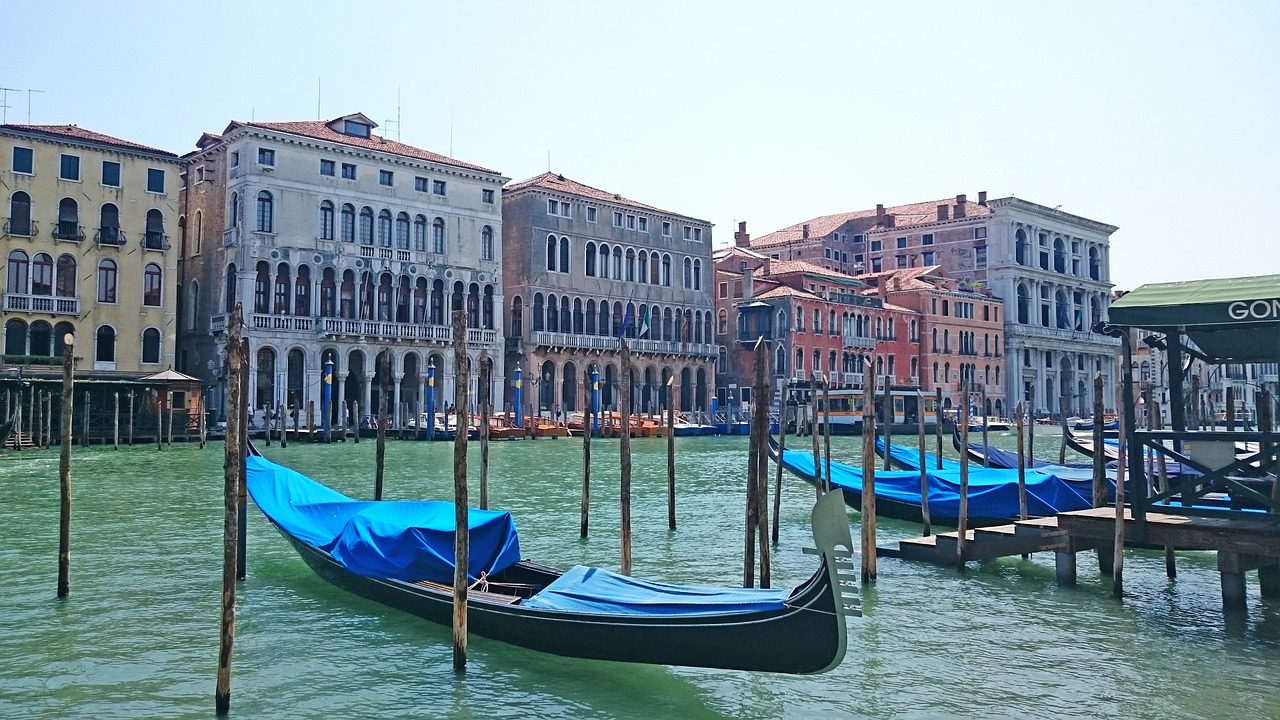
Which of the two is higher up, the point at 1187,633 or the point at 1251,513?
the point at 1251,513

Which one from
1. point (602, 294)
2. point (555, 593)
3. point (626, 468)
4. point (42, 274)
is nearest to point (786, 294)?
point (602, 294)

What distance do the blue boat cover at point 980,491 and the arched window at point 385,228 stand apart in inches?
822

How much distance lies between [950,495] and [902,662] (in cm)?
522

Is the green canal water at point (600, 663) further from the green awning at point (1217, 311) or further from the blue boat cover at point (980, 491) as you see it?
the green awning at point (1217, 311)

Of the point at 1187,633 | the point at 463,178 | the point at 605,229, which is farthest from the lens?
the point at 605,229

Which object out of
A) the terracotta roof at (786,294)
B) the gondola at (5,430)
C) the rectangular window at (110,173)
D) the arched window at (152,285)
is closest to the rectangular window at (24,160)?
the rectangular window at (110,173)

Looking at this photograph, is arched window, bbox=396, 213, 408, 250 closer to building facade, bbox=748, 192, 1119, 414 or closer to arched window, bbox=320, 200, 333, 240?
arched window, bbox=320, 200, 333, 240

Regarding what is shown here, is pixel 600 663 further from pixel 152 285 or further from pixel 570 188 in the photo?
pixel 570 188

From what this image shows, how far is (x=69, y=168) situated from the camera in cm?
2520

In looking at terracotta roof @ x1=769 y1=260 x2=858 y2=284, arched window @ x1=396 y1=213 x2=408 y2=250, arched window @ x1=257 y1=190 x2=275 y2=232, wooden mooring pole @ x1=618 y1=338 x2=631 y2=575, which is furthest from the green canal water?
terracotta roof @ x1=769 y1=260 x2=858 y2=284

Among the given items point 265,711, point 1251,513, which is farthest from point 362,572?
point 1251,513

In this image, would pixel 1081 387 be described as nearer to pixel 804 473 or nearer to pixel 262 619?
pixel 804 473

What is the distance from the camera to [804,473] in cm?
1201

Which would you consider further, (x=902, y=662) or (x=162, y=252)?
(x=162, y=252)
